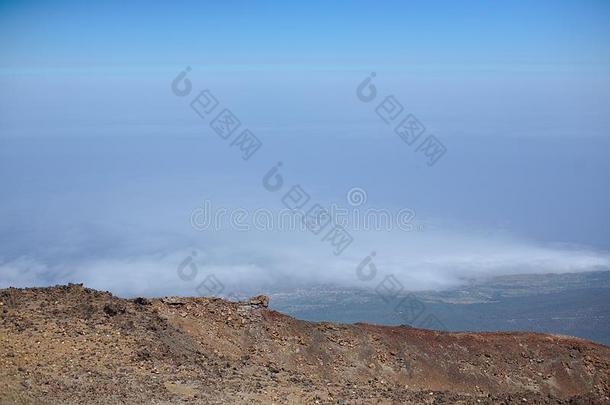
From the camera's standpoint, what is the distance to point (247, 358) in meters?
20.5

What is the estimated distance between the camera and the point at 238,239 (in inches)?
6442

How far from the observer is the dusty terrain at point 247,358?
17.2m

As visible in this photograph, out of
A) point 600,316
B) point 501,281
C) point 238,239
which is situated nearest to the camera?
point 600,316

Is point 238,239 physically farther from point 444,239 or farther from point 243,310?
point 243,310

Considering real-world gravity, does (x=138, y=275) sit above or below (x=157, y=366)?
above

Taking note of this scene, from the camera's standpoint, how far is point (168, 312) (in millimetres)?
21969

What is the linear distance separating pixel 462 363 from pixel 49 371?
42.7ft

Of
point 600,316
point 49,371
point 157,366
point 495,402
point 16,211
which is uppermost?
point 16,211

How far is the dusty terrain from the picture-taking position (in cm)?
1719

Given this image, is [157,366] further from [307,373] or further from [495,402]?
[495,402]

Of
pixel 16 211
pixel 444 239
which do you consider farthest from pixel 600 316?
pixel 16 211

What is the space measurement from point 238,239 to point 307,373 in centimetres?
14330

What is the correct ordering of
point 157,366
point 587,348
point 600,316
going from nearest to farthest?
point 157,366
point 587,348
point 600,316

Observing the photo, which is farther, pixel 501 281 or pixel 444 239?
pixel 444 239
